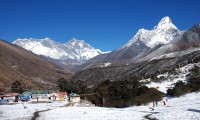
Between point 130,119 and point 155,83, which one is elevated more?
point 155,83

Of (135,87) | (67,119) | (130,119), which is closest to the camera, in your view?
(130,119)

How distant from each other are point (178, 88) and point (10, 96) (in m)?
84.6

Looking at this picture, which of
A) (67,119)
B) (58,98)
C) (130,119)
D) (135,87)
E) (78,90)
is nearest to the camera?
(130,119)

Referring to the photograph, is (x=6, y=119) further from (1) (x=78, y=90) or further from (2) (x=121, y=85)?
(1) (x=78, y=90)

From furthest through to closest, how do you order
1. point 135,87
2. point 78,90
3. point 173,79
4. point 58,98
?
point 78,90 < point 58,98 < point 173,79 < point 135,87

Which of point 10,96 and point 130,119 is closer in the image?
point 130,119

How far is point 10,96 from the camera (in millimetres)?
152500

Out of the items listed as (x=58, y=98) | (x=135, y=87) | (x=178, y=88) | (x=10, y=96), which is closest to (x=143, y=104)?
(x=178, y=88)

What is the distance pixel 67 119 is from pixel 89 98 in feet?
285

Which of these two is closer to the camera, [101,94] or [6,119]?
[6,119]

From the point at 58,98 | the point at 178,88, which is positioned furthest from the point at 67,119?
the point at 58,98

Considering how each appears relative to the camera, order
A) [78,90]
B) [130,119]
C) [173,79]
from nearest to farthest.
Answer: [130,119], [173,79], [78,90]

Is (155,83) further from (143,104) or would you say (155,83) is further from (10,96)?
(10,96)

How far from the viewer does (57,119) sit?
4756 cm
